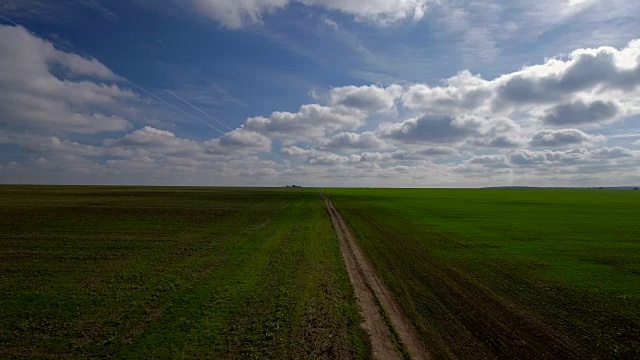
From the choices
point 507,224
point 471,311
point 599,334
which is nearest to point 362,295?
point 471,311

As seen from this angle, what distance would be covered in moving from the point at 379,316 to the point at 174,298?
268 inches

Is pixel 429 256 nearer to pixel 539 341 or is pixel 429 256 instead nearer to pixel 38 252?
pixel 539 341

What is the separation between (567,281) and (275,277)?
12.2m

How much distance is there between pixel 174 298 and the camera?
1298 cm

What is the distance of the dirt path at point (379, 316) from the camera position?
367 inches

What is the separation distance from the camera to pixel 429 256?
21.0 m

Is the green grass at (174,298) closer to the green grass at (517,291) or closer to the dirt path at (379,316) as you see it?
the dirt path at (379,316)

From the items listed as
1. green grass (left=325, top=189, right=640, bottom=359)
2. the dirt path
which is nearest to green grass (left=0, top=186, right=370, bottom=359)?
the dirt path

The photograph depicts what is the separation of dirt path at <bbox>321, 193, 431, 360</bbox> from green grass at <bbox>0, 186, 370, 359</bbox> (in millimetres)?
360

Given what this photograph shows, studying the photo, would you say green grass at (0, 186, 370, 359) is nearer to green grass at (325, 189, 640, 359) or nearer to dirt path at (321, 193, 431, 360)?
dirt path at (321, 193, 431, 360)

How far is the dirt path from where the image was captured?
9.33 meters

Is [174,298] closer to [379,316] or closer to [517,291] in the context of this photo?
[379,316]

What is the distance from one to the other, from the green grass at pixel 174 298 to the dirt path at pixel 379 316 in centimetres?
36

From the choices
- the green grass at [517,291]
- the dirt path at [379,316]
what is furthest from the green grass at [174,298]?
the green grass at [517,291]
